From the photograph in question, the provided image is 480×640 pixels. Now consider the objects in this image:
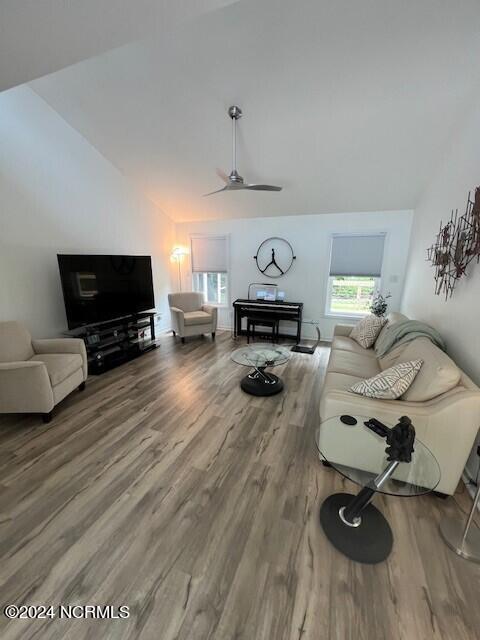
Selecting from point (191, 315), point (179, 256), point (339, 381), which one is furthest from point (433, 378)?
point (179, 256)

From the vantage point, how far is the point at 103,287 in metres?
3.61

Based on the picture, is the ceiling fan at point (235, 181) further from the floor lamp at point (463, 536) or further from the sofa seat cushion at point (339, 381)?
the floor lamp at point (463, 536)

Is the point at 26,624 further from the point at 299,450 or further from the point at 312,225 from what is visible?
the point at 312,225

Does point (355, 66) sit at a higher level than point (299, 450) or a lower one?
higher

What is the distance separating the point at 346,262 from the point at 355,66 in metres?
2.72

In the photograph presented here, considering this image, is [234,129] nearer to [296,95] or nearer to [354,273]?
[296,95]

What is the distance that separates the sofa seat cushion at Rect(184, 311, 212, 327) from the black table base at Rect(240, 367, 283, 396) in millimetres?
1734

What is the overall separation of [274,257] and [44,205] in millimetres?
3509

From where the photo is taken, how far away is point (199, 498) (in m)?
1.66

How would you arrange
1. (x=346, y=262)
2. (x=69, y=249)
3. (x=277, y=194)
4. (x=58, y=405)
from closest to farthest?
(x=58, y=405)
(x=69, y=249)
(x=277, y=194)
(x=346, y=262)

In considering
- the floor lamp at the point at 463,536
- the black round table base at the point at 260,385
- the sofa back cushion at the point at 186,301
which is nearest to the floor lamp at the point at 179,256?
the sofa back cushion at the point at 186,301

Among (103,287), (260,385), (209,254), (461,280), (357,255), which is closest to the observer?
(461,280)

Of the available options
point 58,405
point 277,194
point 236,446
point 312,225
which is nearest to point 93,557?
point 236,446

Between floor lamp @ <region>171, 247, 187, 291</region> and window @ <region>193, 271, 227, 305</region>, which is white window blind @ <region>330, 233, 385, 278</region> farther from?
floor lamp @ <region>171, 247, 187, 291</region>
